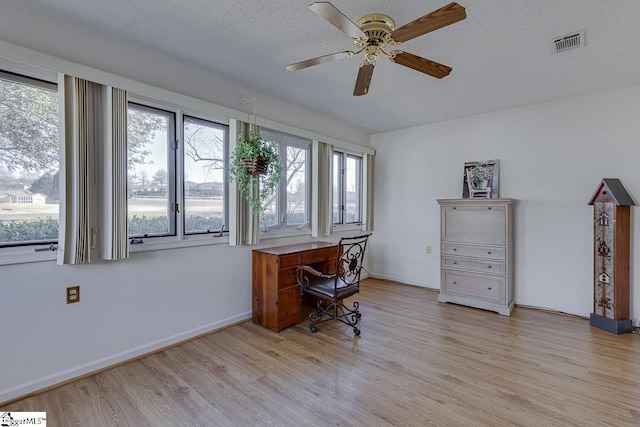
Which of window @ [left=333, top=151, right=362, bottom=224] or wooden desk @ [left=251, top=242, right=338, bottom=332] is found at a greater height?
window @ [left=333, top=151, right=362, bottom=224]

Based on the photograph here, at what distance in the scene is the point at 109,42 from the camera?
2.34m

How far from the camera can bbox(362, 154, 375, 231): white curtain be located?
16.7 feet

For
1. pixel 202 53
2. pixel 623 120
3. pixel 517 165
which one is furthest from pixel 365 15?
pixel 623 120

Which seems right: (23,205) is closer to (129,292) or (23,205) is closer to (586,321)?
(129,292)

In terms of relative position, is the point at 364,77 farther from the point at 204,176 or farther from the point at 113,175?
the point at 113,175

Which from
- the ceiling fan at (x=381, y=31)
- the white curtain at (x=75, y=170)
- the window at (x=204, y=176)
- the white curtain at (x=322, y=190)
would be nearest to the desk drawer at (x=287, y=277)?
the window at (x=204, y=176)

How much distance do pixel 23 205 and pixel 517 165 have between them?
16.4 feet

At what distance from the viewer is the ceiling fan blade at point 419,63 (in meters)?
1.99

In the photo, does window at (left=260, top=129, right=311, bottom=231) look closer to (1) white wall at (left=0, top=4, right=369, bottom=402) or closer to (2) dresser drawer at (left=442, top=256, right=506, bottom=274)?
(1) white wall at (left=0, top=4, right=369, bottom=402)

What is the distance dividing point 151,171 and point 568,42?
3.57 meters

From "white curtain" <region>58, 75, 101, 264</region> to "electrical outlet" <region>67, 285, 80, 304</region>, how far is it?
0.20m

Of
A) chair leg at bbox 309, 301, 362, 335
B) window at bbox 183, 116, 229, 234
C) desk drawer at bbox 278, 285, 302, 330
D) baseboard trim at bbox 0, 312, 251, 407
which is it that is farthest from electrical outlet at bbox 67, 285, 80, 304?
chair leg at bbox 309, 301, 362, 335

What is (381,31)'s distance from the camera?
1.91m

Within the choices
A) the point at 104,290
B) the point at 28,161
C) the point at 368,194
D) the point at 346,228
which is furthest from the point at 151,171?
the point at 368,194
